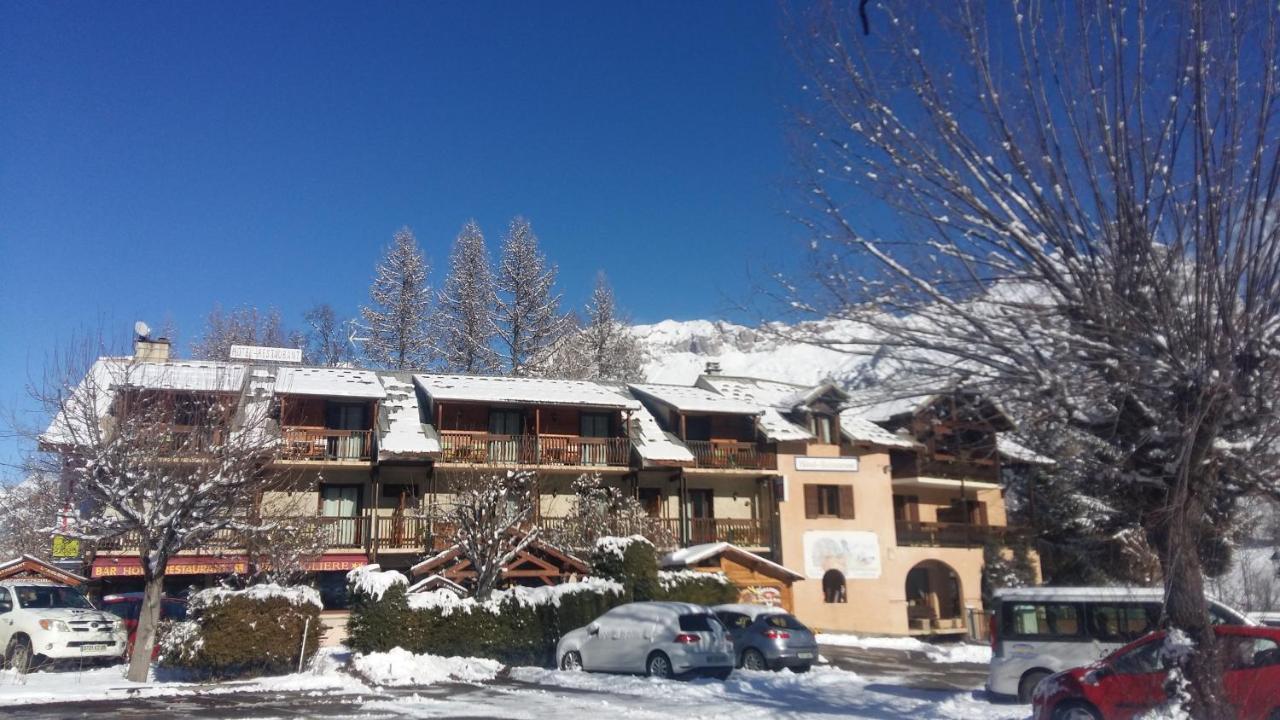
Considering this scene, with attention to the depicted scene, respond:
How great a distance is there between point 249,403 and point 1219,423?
17910 millimetres

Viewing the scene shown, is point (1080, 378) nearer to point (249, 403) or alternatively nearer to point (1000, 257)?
point (1000, 257)

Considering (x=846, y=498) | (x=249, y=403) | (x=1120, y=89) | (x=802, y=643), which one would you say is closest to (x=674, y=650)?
(x=802, y=643)

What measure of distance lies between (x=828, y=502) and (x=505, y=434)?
11.7 metres

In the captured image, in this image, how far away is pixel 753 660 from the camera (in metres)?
20.2

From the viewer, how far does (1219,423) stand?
7.87 m

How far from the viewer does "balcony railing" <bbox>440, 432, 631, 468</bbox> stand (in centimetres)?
3058

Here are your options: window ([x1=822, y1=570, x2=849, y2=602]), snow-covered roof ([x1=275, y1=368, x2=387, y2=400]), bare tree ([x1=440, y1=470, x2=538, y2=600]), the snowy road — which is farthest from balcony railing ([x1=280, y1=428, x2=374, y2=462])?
window ([x1=822, y1=570, x2=849, y2=602])

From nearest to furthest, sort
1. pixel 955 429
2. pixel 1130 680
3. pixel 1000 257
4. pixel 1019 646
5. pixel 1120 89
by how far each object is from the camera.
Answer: pixel 1120 89, pixel 1000 257, pixel 955 429, pixel 1130 680, pixel 1019 646

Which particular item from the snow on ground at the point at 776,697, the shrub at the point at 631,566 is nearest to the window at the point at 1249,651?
the snow on ground at the point at 776,697

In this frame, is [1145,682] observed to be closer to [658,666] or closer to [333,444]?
[658,666]

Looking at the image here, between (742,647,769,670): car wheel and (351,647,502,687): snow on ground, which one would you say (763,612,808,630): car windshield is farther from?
(351,647,502,687): snow on ground

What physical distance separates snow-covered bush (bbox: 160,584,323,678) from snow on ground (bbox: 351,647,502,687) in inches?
51.3

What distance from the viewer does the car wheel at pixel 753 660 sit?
20062 mm

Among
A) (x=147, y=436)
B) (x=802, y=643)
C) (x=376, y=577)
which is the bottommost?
(x=802, y=643)
